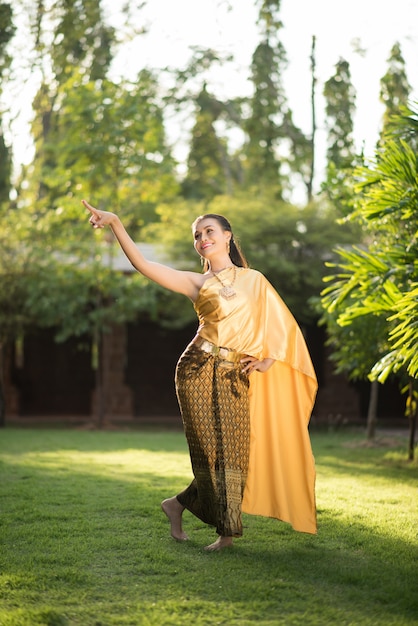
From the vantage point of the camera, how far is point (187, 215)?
13.7 meters

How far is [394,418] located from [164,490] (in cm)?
945

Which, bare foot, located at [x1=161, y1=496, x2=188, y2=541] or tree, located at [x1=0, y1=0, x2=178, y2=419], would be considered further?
tree, located at [x1=0, y1=0, x2=178, y2=419]

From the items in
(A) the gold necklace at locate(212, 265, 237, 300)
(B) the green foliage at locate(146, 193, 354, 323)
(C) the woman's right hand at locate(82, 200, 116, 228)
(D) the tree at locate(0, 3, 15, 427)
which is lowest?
(A) the gold necklace at locate(212, 265, 237, 300)

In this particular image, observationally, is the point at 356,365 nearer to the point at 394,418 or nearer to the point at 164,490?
the point at 164,490

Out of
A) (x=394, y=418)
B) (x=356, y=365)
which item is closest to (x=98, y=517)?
(x=356, y=365)

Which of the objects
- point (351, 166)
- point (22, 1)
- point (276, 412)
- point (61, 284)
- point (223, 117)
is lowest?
point (276, 412)

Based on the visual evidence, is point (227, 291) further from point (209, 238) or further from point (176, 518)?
point (176, 518)

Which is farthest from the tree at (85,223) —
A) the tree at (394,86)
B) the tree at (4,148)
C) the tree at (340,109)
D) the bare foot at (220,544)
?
the bare foot at (220,544)

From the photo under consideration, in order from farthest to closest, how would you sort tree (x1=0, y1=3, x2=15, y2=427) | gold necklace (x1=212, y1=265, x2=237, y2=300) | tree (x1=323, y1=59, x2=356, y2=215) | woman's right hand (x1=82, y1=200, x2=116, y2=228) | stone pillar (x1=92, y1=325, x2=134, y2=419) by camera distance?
tree (x1=323, y1=59, x2=356, y2=215) < stone pillar (x1=92, y1=325, x2=134, y2=419) < tree (x1=0, y1=3, x2=15, y2=427) < gold necklace (x1=212, y1=265, x2=237, y2=300) < woman's right hand (x1=82, y1=200, x2=116, y2=228)

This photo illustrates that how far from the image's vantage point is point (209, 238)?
412 centimetres

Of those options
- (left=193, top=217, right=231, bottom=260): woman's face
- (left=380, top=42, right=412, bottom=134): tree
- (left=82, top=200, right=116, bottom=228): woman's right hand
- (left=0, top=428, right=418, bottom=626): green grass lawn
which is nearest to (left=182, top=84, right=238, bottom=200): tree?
(left=380, top=42, right=412, bottom=134): tree

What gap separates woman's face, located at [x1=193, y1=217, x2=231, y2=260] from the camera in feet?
13.5

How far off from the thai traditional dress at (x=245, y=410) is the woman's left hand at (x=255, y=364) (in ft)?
0.12

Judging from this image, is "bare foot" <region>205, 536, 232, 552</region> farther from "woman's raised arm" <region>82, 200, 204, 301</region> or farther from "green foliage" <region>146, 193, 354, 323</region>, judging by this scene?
"green foliage" <region>146, 193, 354, 323</region>
